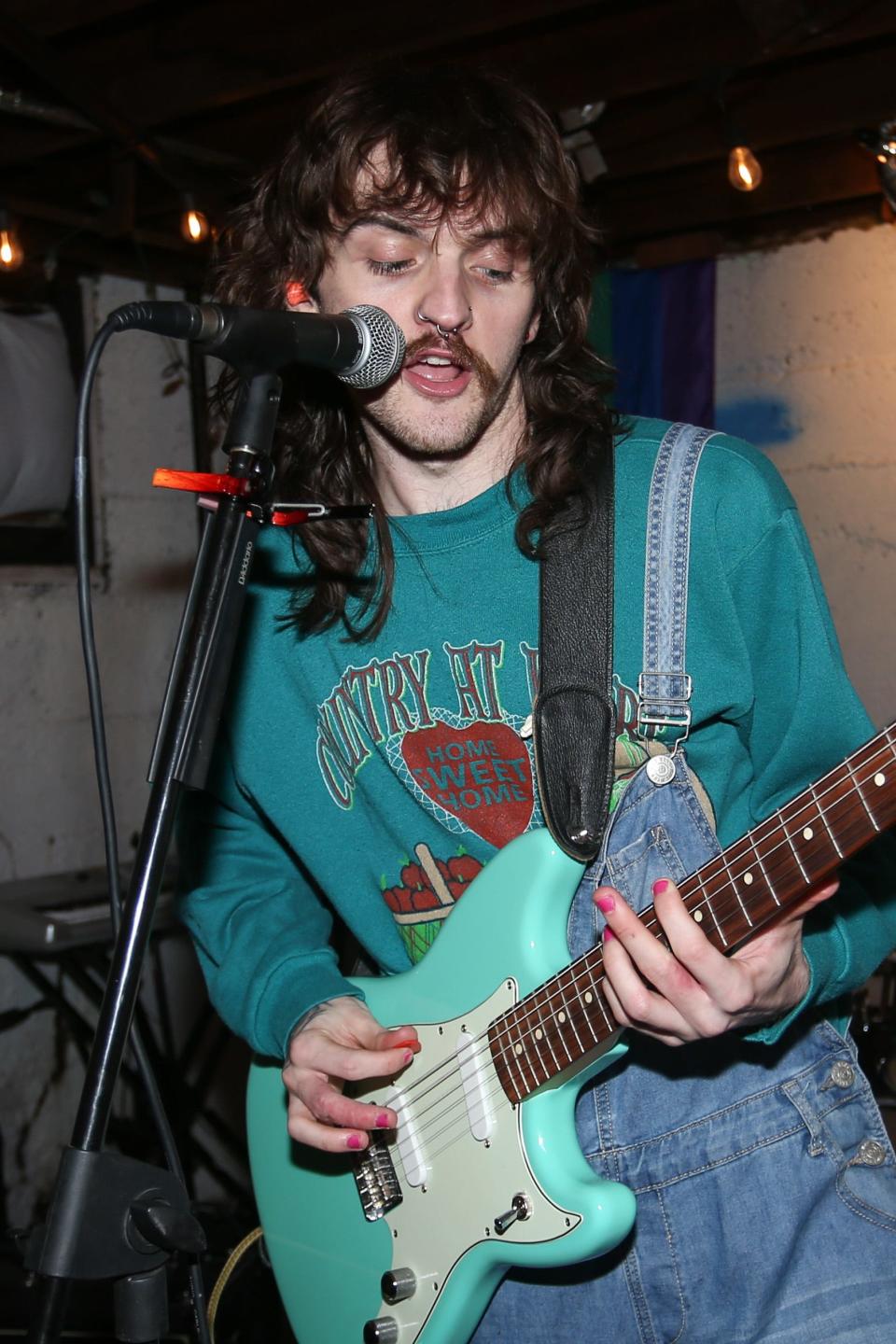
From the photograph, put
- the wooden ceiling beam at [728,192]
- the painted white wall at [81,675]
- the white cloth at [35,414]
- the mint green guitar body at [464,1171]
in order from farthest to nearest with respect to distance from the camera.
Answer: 1. the wooden ceiling beam at [728,192]
2. the painted white wall at [81,675]
3. the white cloth at [35,414]
4. the mint green guitar body at [464,1171]

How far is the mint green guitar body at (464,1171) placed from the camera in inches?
55.2

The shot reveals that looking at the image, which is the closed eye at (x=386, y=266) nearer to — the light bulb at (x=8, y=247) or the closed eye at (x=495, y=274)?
the closed eye at (x=495, y=274)

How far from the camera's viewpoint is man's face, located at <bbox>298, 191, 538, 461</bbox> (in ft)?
5.43

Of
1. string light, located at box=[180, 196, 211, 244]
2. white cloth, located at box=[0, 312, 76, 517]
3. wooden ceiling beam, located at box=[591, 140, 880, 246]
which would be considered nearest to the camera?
string light, located at box=[180, 196, 211, 244]

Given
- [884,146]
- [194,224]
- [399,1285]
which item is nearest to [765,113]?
[884,146]

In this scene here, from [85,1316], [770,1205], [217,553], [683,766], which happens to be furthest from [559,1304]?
[85,1316]

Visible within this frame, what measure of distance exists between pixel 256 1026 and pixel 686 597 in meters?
0.84

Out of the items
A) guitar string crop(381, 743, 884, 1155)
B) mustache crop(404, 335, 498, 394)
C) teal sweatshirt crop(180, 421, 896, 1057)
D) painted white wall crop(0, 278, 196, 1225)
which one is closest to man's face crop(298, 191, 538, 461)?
mustache crop(404, 335, 498, 394)

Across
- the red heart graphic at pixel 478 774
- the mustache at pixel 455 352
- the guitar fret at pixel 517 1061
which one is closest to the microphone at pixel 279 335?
the mustache at pixel 455 352

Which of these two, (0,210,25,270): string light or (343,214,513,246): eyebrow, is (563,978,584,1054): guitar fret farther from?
(0,210,25,270): string light

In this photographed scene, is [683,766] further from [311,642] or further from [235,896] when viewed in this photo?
[235,896]

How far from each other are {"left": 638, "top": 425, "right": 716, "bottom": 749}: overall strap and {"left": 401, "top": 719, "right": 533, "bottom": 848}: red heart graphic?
0.62ft

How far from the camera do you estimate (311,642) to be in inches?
71.7

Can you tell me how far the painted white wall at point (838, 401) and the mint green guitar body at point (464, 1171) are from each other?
3.64 m
